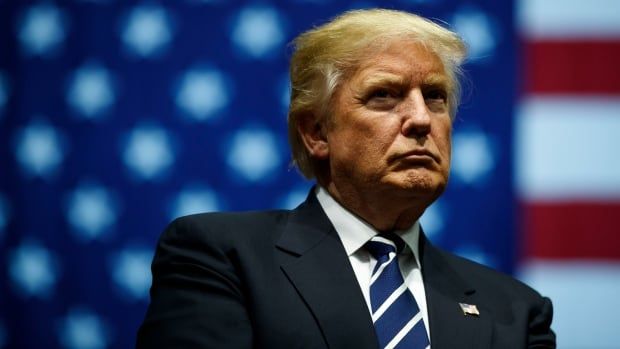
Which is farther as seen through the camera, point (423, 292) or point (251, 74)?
point (251, 74)

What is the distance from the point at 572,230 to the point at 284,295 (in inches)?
66.7

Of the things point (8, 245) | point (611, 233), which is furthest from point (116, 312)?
point (611, 233)

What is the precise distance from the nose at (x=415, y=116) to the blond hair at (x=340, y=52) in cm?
13

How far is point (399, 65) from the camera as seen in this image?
6.22 ft

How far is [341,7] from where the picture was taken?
309 centimetres

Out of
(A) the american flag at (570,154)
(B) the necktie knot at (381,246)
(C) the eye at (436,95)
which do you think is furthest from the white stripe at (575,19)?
(B) the necktie knot at (381,246)

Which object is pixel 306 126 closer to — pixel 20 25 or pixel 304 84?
pixel 304 84

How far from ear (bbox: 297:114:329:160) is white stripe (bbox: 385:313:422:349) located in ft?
1.42

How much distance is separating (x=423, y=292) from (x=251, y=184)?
128 centimetres

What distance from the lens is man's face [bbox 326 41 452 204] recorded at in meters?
1.84

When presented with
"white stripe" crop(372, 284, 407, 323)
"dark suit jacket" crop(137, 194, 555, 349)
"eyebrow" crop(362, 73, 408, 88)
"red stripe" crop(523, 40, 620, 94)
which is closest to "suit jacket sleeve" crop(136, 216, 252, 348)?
"dark suit jacket" crop(137, 194, 555, 349)

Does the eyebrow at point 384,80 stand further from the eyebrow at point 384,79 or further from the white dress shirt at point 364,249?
the white dress shirt at point 364,249

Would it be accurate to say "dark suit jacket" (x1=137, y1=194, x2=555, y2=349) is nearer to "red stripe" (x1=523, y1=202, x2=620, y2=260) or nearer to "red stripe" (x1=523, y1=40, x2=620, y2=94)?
"red stripe" (x1=523, y1=202, x2=620, y2=260)

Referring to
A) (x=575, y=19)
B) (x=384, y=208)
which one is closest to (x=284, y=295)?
(x=384, y=208)
